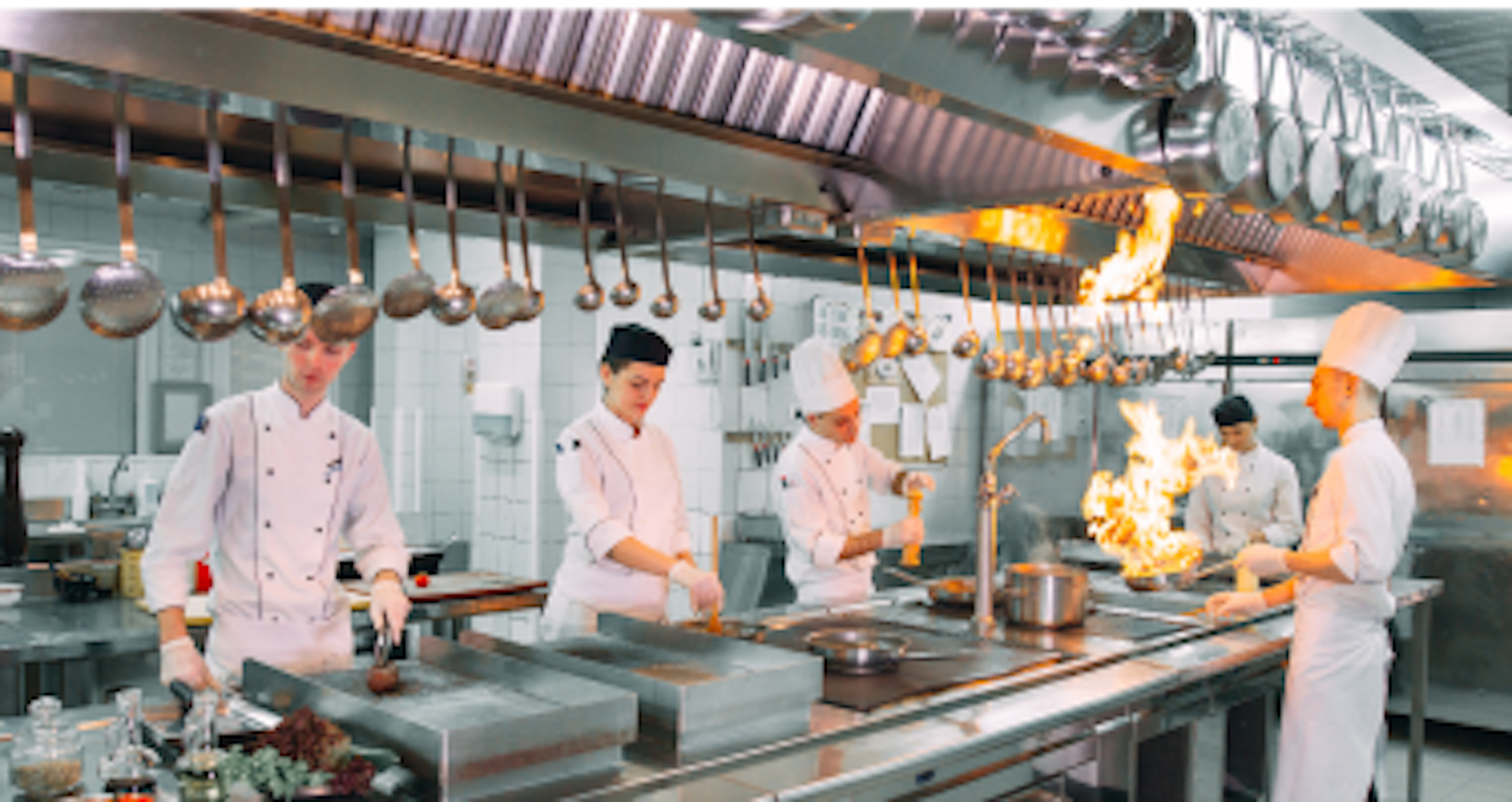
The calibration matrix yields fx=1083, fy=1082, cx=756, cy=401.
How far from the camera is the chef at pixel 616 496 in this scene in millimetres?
3279

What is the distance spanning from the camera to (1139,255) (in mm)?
4023

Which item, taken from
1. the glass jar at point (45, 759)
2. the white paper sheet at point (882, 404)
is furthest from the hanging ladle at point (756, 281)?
the white paper sheet at point (882, 404)

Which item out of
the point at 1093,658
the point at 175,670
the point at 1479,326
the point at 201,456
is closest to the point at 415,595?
the point at 201,456

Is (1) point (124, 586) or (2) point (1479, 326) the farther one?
(2) point (1479, 326)

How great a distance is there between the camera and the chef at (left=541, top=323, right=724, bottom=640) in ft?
10.8

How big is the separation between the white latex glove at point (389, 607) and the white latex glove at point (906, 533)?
148cm

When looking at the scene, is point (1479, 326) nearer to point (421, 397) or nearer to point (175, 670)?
point (175, 670)

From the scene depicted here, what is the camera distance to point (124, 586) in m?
4.16

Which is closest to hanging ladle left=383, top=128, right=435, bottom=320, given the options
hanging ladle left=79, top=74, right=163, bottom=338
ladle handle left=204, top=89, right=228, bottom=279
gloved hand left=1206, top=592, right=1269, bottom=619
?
ladle handle left=204, top=89, right=228, bottom=279

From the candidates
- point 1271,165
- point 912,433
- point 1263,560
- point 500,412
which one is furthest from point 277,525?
point 912,433

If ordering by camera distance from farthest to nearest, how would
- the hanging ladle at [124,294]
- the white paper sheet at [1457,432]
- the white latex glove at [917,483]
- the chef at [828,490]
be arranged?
the white paper sheet at [1457,432], the white latex glove at [917,483], the chef at [828,490], the hanging ladle at [124,294]

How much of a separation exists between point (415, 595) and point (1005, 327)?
4.48 m

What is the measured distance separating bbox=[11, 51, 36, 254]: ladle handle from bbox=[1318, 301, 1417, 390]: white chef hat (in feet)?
10.6

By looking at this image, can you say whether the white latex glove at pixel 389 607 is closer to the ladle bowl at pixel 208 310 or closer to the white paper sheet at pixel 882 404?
the ladle bowl at pixel 208 310
